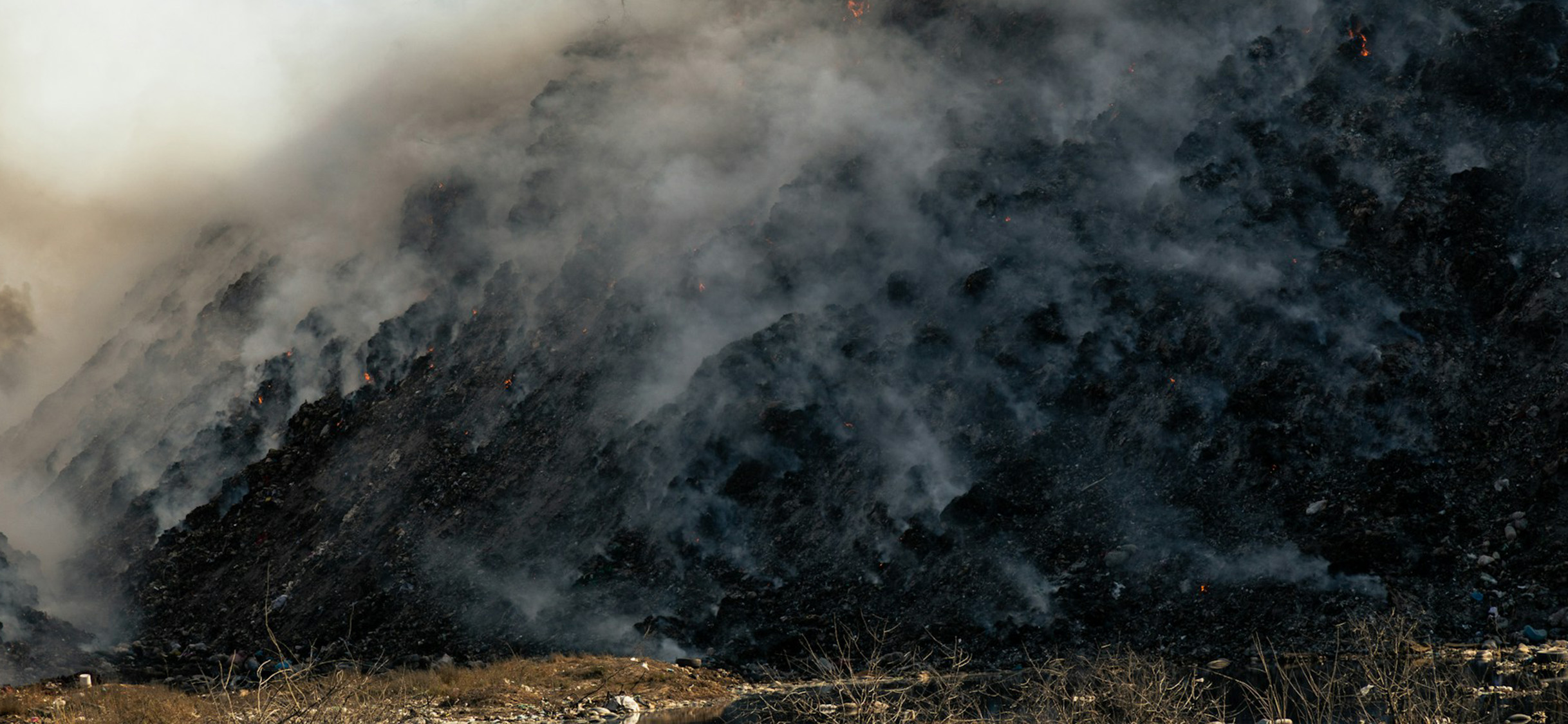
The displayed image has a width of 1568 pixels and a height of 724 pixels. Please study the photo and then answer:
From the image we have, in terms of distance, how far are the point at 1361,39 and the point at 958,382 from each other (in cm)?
1779

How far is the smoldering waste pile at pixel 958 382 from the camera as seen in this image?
95.6ft

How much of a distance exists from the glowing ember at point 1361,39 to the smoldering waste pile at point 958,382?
0.16m

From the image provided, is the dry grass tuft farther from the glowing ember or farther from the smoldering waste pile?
the glowing ember

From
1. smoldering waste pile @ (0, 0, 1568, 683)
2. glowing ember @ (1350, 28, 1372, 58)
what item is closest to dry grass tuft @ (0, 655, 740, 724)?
smoldering waste pile @ (0, 0, 1568, 683)

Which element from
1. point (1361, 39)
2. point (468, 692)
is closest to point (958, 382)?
point (468, 692)

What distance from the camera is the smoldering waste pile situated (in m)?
29.1

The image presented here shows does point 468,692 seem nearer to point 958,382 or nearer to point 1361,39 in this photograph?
point 958,382

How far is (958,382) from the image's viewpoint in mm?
35062

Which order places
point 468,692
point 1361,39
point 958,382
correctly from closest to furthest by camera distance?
point 468,692
point 958,382
point 1361,39

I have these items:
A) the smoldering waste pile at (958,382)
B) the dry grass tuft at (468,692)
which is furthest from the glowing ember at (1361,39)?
the dry grass tuft at (468,692)

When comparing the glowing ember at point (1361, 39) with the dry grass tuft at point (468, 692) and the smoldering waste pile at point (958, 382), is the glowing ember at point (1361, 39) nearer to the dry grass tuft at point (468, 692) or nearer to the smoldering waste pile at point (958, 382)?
the smoldering waste pile at point (958, 382)

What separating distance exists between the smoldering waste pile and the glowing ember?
0.51 feet

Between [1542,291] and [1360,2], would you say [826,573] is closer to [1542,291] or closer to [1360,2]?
[1542,291]

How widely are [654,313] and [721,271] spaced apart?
2.69 metres
